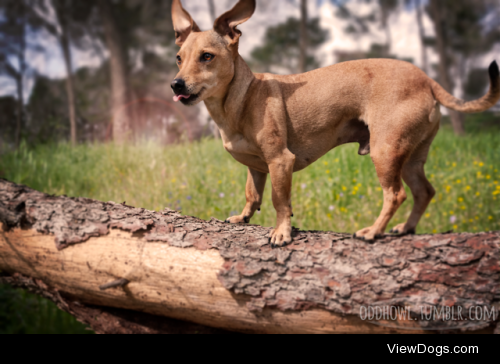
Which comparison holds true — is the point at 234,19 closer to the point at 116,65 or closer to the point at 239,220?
the point at 239,220

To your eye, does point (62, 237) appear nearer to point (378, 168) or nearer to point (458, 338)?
point (378, 168)

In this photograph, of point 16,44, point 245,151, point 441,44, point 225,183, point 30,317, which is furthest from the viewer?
point 441,44

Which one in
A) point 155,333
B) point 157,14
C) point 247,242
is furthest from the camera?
point 157,14

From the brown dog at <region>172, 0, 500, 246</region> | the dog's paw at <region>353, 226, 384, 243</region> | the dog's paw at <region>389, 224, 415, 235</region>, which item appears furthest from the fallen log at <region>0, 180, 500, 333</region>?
the dog's paw at <region>389, 224, 415, 235</region>

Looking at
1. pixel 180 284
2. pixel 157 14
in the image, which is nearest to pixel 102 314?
pixel 180 284

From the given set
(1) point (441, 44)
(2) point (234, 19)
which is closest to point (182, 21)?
(2) point (234, 19)

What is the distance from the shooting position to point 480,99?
8.18 ft

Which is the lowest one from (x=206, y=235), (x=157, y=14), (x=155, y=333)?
(x=155, y=333)

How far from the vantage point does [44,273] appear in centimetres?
267

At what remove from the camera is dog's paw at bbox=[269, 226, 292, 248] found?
2.37 m

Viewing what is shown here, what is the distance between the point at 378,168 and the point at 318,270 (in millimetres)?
867

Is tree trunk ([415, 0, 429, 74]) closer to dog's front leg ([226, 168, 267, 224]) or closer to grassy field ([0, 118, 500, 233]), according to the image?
grassy field ([0, 118, 500, 233])

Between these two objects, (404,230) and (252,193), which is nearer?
(404,230)

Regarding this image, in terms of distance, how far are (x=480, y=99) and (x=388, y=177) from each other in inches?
34.3
